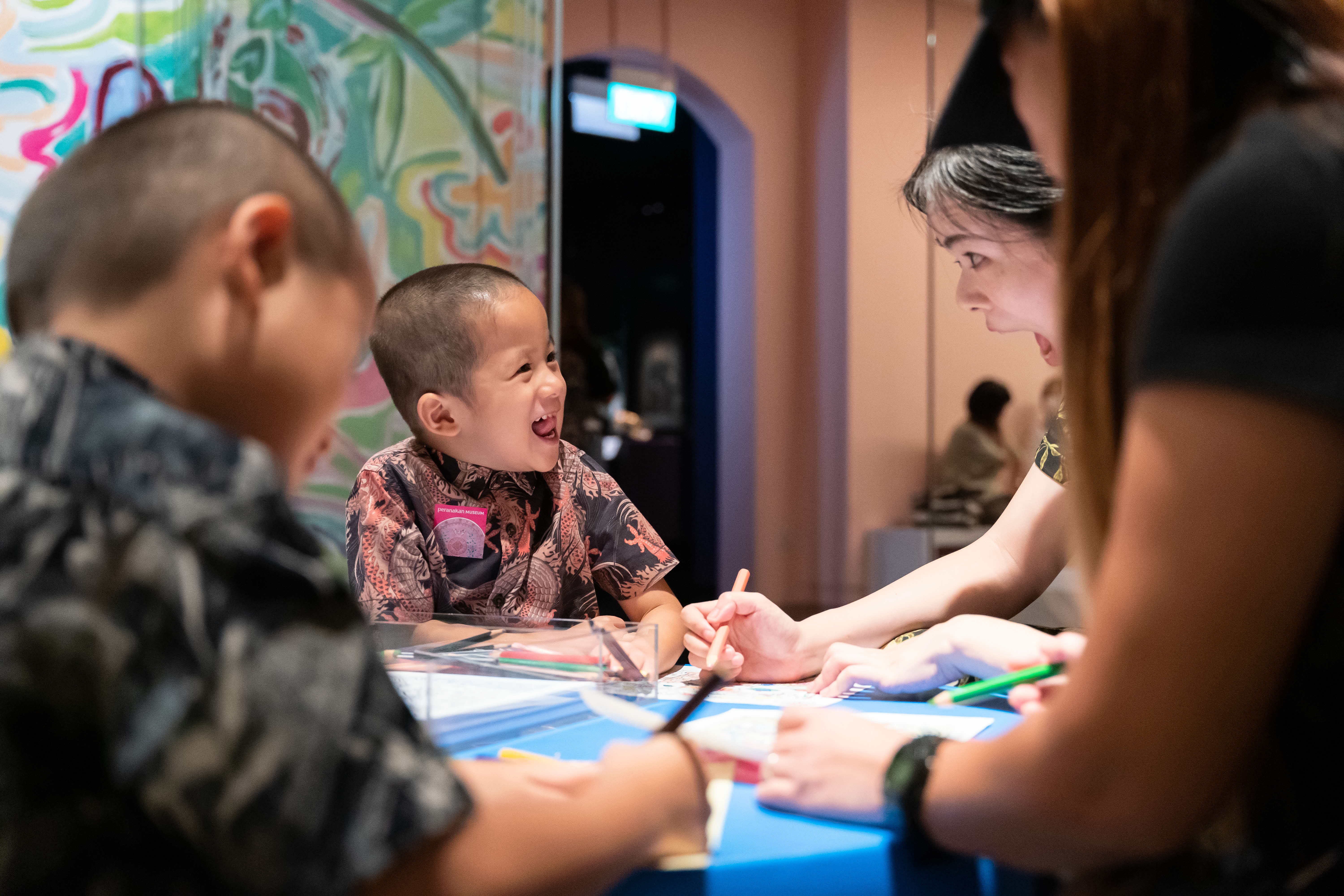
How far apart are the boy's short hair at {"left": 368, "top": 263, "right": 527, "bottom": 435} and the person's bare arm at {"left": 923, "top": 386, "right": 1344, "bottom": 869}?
123 cm

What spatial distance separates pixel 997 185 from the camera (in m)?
1.21

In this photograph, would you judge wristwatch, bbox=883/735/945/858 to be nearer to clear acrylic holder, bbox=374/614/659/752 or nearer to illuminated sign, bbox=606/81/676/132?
clear acrylic holder, bbox=374/614/659/752

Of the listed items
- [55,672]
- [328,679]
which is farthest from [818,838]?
[55,672]

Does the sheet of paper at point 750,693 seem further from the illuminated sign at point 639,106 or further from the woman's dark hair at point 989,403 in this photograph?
the woman's dark hair at point 989,403

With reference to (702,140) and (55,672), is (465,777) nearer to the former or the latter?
(55,672)

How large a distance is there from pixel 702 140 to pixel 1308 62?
5828mm

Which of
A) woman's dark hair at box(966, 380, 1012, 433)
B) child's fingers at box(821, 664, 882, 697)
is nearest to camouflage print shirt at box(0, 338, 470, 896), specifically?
child's fingers at box(821, 664, 882, 697)

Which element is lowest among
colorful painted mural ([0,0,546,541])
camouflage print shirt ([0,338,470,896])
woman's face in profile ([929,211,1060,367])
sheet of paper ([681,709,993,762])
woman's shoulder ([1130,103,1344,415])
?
sheet of paper ([681,709,993,762])

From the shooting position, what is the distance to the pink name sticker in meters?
1.56

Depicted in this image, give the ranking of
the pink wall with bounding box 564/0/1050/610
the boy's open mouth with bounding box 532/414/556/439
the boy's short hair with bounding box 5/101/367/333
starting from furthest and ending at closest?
the pink wall with bounding box 564/0/1050/610 < the boy's open mouth with bounding box 532/414/556/439 < the boy's short hair with bounding box 5/101/367/333

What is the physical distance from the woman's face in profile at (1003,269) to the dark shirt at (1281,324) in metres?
0.73

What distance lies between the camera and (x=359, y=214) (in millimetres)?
2617

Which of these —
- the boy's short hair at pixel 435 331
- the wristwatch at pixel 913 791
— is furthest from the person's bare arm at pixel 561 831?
the boy's short hair at pixel 435 331

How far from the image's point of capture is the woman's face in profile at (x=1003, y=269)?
49.3 inches
